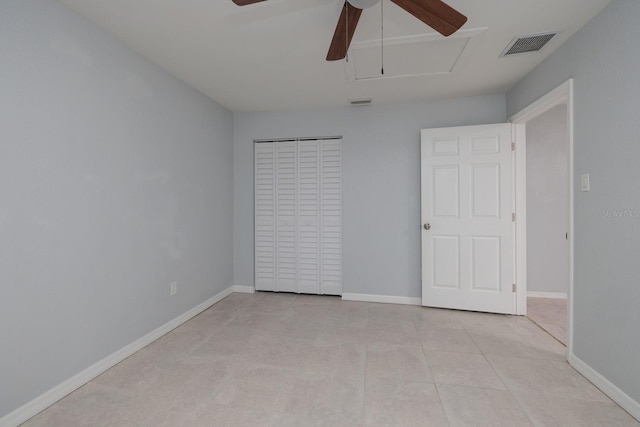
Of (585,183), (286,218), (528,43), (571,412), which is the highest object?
(528,43)

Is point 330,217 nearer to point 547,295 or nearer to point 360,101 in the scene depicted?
point 360,101

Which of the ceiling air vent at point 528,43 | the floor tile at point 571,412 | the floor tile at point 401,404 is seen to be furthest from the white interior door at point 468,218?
the floor tile at point 401,404

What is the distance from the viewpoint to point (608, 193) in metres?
1.82

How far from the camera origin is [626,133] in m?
1.69

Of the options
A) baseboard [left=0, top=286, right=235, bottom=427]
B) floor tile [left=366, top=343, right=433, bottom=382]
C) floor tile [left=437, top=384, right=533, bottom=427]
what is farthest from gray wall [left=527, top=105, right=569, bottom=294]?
baseboard [left=0, top=286, right=235, bottom=427]

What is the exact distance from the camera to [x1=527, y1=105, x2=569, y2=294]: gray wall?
3.55 m

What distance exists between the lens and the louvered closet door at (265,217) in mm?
3916

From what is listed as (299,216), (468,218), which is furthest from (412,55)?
(299,216)

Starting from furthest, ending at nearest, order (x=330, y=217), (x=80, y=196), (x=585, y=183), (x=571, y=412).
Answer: (x=330, y=217), (x=585, y=183), (x=80, y=196), (x=571, y=412)

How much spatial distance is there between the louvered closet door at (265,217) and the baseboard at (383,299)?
105cm

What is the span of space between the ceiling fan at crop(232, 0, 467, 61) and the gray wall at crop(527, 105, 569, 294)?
2.88 metres

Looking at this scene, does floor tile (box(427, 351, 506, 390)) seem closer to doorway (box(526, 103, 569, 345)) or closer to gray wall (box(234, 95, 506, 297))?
gray wall (box(234, 95, 506, 297))

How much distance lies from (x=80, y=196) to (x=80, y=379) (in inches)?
→ 46.8

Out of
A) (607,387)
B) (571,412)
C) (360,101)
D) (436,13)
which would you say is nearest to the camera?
(436,13)
